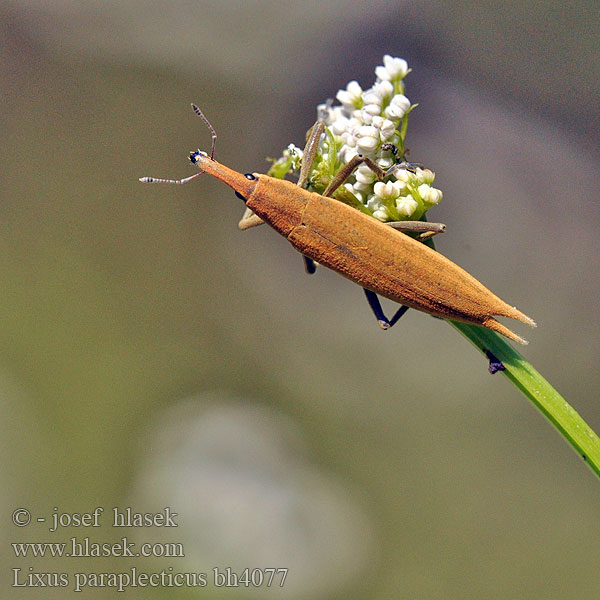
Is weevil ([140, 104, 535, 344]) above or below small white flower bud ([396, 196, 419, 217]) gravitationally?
below

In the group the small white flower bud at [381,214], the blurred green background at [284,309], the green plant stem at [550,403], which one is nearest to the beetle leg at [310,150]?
the small white flower bud at [381,214]

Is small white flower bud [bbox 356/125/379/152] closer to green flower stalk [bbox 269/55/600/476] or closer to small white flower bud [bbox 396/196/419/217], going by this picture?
green flower stalk [bbox 269/55/600/476]

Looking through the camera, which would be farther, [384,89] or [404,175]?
[384,89]

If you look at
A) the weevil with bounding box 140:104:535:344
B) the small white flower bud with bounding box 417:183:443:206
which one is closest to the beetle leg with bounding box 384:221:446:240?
the weevil with bounding box 140:104:535:344

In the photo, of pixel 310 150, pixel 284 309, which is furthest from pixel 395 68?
pixel 284 309

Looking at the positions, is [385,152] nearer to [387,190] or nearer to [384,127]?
[384,127]

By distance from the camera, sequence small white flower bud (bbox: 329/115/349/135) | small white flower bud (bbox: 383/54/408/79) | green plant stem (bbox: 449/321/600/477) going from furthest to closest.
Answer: small white flower bud (bbox: 329/115/349/135) → small white flower bud (bbox: 383/54/408/79) → green plant stem (bbox: 449/321/600/477)
